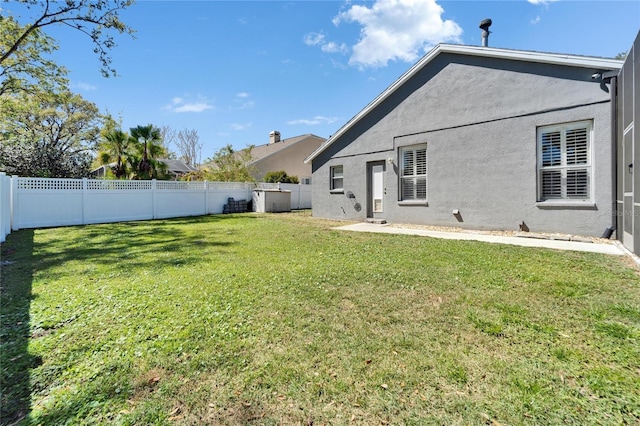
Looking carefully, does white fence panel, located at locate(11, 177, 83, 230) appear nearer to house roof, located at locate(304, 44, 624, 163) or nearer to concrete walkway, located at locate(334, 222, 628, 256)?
house roof, located at locate(304, 44, 624, 163)

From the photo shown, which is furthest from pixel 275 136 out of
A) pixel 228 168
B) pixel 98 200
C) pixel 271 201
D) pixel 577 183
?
pixel 577 183

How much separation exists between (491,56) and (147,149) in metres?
18.6

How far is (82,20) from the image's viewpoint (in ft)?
39.7

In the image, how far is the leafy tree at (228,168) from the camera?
70.3 feet

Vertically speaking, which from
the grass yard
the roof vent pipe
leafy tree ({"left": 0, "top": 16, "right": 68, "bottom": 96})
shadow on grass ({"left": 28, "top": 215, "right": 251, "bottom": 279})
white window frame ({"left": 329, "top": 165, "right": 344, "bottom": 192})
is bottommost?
the grass yard

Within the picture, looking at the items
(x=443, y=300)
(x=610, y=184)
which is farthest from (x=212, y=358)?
(x=610, y=184)

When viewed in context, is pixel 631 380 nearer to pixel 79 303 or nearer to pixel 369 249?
pixel 369 249

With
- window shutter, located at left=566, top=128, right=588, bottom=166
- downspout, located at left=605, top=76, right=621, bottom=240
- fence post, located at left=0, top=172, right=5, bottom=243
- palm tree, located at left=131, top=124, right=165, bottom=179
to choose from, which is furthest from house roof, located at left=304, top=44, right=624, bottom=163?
palm tree, located at left=131, top=124, right=165, bottom=179

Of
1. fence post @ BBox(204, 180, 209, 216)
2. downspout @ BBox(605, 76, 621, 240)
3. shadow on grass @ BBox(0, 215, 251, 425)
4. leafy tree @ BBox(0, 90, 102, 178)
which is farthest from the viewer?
fence post @ BBox(204, 180, 209, 216)

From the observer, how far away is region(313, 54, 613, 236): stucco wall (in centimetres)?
686

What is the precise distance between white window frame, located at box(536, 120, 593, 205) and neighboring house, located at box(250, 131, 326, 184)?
64.1 feet

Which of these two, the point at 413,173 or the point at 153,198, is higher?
the point at 413,173

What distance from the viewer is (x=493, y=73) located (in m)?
8.38

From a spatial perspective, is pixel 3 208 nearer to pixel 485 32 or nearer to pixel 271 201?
pixel 271 201
